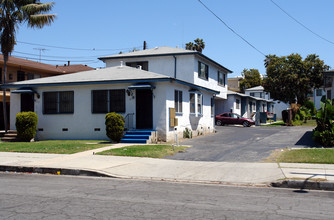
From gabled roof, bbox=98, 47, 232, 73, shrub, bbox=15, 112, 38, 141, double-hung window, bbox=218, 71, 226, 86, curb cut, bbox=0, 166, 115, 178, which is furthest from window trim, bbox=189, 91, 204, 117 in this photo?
curb cut, bbox=0, 166, 115, 178

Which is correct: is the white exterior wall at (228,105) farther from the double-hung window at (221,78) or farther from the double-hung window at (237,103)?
the double-hung window at (221,78)

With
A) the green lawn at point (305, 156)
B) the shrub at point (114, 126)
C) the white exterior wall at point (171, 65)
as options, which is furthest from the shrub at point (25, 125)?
the green lawn at point (305, 156)

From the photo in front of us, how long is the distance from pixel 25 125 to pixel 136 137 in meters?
6.74

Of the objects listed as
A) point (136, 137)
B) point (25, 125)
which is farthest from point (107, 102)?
point (25, 125)

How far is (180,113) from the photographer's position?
22000mm

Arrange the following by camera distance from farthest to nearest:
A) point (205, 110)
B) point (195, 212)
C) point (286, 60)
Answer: point (286, 60)
point (205, 110)
point (195, 212)

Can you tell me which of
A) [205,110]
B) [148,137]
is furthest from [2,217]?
[205,110]

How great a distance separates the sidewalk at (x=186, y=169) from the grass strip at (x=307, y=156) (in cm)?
65

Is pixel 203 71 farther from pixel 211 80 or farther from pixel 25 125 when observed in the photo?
pixel 25 125

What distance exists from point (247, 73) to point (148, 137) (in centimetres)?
6106

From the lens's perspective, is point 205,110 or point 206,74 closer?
point 205,110

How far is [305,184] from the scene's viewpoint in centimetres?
904

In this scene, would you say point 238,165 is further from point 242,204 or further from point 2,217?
point 2,217

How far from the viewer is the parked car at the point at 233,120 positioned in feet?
119
